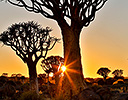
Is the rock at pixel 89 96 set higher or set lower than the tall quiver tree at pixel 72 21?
lower

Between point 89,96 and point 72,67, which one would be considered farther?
point 72,67

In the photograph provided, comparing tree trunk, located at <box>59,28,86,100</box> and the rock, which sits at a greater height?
tree trunk, located at <box>59,28,86,100</box>

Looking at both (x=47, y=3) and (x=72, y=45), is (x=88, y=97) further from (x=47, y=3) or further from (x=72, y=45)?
(x=47, y=3)

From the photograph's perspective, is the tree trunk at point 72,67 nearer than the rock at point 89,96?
No

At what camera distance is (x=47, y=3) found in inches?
429

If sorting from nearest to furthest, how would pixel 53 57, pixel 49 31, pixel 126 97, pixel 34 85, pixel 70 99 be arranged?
pixel 126 97 < pixel 70 99 < pixel 34 85 < pixel 49 31 < pixel 53 57

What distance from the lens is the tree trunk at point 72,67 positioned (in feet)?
34.0

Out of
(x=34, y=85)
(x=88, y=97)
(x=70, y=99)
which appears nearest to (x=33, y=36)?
(x=34, y=85)

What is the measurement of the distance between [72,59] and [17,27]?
42.2 feet

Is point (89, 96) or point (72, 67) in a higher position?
point (72, 67)

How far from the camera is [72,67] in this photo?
34.7 feet

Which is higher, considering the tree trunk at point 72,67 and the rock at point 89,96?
the tree trunk at point 72,67

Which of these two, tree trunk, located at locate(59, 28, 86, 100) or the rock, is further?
tree trunk, located at locate(59, 28, 86, 100)

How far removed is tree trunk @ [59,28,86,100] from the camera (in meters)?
10.4
